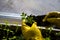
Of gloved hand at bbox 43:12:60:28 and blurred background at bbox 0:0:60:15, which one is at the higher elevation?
blurred background at bbox 0:0:60:15

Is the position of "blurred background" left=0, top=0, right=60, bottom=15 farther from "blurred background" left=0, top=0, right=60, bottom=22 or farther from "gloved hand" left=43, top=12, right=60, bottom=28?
"gloved hand" left=43, top=12, right=60, bottom=28

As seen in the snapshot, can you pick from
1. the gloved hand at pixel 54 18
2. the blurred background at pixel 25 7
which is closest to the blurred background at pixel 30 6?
the blurred background at pixel 25 7

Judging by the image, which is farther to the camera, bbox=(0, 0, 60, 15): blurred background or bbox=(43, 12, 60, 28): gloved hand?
bbox=(0, 0, 60, 15): blurred background

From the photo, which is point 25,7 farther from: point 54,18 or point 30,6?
point 54,18

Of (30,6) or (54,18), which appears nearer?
(54,18)

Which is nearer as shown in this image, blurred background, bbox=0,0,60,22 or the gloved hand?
the gloved hand

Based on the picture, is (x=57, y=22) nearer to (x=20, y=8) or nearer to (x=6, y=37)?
(x=6, y=37)

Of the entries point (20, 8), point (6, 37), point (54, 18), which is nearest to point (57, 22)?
point (54, 18)

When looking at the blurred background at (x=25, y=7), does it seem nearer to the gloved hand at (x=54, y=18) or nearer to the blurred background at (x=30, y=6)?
the blurred background at (x=30, y=6)

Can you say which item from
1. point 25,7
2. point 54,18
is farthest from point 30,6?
point 54,18

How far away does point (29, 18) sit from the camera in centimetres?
79

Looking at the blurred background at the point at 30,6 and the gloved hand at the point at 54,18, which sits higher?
the blurred background at the point at 30,6

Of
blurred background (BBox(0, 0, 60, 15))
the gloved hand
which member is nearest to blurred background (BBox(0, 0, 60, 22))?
blurred background (BBox(0, 0, 60, 15))

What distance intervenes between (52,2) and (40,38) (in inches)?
17.1
